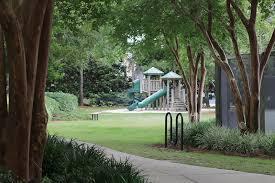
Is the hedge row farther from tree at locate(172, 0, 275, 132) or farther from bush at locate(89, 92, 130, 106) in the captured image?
bush at locate(89, 92, 130, 106)

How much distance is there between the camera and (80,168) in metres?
7.52

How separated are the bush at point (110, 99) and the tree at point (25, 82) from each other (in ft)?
165

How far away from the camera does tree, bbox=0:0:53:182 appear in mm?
6434

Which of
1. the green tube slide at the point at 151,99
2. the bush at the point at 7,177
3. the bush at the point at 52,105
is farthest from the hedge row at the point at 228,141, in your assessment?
the green tube slide at the point at 151,99

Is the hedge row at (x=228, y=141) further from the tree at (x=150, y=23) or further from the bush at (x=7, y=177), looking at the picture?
the bush at (x=7, y=177)

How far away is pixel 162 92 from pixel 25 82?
44589 mm

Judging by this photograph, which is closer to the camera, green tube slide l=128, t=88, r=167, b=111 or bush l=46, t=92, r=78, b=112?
bush l=46, t=92, r=78, b=112

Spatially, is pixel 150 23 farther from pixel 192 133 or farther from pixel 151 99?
pixel 151 99

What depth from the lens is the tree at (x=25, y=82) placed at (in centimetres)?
643

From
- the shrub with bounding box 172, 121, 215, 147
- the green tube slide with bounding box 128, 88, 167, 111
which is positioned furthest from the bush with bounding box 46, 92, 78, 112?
the shrub with bounding box 172, 121, 215, 147

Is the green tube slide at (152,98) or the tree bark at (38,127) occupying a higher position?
the green tube slide at (152,98)

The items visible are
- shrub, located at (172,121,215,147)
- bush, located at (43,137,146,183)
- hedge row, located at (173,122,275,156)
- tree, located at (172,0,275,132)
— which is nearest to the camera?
bush, located at (43,137,146,183)

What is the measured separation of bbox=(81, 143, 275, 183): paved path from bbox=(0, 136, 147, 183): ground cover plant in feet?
3.71

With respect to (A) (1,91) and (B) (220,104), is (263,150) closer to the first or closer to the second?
(B) (220,104)
